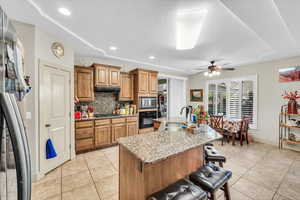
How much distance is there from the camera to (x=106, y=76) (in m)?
3.73

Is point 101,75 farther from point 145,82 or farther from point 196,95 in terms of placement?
point 196,95

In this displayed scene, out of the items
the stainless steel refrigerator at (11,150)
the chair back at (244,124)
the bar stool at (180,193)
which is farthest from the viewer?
the chair back at (244,124)

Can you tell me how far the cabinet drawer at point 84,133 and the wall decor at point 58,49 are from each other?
1768mm

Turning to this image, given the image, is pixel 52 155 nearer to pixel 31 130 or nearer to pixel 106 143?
pixel 31 130

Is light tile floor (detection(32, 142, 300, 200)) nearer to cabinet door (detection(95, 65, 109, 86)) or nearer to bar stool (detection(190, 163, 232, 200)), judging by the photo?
bar stool (detection(190, 163, 232, 200))

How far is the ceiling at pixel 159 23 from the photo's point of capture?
64.3 inches

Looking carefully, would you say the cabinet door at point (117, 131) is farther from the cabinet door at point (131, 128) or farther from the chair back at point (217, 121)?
the chair back at point (217, 121)

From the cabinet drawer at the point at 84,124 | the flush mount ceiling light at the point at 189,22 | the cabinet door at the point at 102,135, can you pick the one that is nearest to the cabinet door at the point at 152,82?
the cabinet door at the point at 102,135

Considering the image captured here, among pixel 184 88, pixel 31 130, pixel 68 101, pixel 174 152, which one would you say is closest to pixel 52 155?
pixel 31 130

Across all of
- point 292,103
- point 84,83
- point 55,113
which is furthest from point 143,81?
point 292,103

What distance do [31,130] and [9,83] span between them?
209 cm

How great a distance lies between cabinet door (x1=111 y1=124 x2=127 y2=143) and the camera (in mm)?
3742

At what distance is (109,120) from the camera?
144 inches

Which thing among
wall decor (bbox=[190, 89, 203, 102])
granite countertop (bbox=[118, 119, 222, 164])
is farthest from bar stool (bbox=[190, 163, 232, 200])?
wall decor (bbox=[190, 89, 203, 102])
